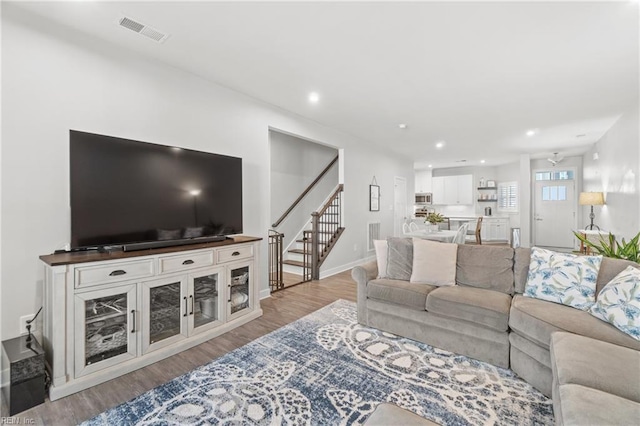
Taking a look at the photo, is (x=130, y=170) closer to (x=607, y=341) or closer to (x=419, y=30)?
(x=419, y=30)

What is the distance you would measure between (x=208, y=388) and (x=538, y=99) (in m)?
5.00

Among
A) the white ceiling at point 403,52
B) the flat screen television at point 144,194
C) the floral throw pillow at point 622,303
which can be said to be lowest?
the floral throw pillow at point 622,303

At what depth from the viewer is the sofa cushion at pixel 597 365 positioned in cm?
137

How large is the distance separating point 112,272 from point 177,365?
0.93m

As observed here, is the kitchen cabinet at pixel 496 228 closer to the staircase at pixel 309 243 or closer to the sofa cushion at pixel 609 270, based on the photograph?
the staircase at pixel 309 243

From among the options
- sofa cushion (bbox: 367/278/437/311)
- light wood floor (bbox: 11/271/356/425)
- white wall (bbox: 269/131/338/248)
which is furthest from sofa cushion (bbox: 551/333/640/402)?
white wall (bbox: 269/131/338/248)

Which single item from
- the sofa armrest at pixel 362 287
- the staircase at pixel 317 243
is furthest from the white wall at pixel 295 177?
the sofa armrest at pixel 362 287

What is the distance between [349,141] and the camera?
5918 mm

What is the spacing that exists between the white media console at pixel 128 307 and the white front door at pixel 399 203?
5.46 metres

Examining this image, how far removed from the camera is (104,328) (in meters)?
2.26

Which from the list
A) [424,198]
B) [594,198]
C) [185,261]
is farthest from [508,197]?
[185,261]

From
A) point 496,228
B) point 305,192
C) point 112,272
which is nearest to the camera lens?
point 112,272

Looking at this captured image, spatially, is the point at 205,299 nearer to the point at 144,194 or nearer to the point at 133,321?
the point at 133,321

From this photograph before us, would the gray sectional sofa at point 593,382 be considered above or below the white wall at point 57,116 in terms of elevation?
below
